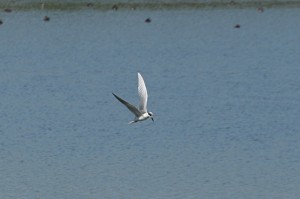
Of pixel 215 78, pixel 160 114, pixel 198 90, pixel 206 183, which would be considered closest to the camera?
pixel 206 183

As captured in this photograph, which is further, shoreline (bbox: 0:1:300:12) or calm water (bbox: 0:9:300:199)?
shoreline (bbox: 0:1:300:12)

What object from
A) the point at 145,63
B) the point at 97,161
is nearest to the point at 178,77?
the point at 145,63

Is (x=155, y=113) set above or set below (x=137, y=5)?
below

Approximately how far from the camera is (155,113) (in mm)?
38125

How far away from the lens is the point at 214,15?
2859 inches

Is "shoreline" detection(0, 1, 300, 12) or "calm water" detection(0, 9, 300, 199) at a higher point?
"shoreline" detection(0, 1, 300, 12)

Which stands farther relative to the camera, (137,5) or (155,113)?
(137,5)

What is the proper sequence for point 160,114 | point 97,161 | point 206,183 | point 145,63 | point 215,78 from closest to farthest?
point 206,183
point 97,161
point 160,114
point 215,78
point 145,63

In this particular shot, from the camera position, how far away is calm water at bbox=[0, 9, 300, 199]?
29.5m

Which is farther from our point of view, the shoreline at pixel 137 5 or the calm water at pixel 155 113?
the shoreline at pixel 137 5

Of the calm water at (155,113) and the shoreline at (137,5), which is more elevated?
the shoreline at (137,5)

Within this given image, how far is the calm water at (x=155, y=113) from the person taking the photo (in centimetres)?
2950

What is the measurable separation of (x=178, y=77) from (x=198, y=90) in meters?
3.84

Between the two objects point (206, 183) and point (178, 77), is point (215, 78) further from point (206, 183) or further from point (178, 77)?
point (206, 183)
